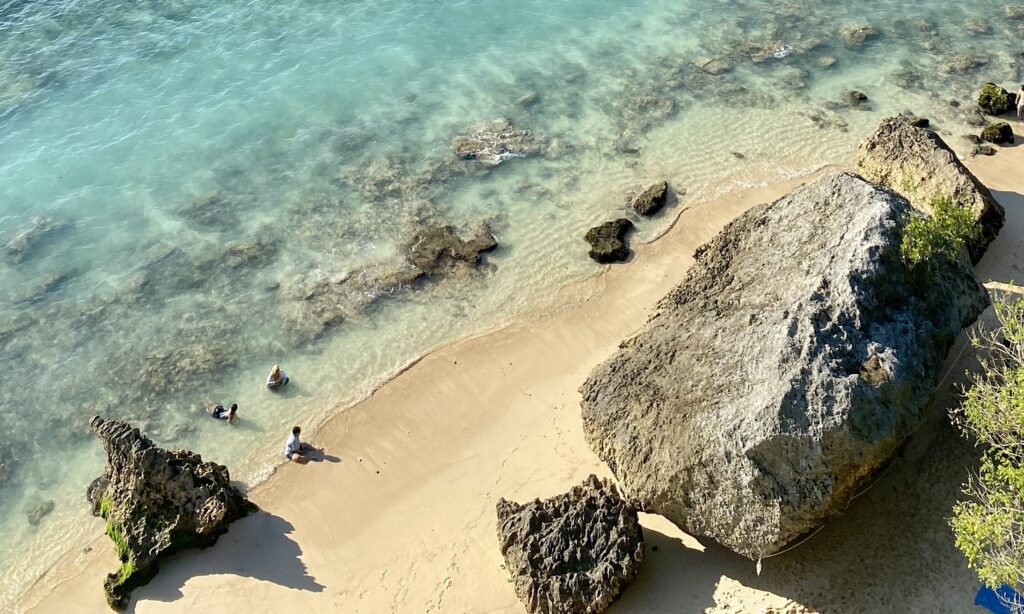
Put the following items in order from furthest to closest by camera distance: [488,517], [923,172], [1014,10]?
1. [1014,10]
2. [923,172]
3. [488,517]

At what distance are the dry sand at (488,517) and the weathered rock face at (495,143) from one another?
8078mm

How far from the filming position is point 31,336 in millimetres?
25469

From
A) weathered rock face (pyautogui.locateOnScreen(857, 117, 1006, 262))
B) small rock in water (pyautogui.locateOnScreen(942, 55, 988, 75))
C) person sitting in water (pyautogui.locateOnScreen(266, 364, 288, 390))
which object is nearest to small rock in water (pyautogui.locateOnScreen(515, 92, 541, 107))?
weathered rock face (pyautogui.locateOnScreen(857, 117, 1006, 262))

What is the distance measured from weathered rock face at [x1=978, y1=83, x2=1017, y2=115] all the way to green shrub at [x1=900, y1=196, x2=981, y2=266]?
16.8 m

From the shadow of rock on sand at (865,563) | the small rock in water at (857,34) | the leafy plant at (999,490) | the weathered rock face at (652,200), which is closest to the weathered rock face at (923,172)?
the weathered rock face at (652,200)

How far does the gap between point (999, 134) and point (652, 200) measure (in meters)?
14.0

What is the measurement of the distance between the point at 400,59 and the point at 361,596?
87.3 ft

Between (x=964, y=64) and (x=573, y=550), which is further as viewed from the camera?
(x=964, y=64)

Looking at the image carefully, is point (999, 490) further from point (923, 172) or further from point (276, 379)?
point (276, 379)

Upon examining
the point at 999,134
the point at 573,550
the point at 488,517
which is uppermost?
the point at 999,134

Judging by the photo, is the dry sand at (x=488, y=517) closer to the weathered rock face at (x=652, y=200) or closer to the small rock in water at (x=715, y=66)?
the weathered rock face at (x=652, y=200)

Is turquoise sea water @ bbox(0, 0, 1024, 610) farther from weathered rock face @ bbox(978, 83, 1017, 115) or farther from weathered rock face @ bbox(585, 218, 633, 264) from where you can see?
weathered rock face @ bbox(978, 83, 1017, 115)

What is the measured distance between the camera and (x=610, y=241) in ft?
86.2

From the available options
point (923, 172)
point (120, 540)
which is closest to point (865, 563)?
point (923, 172)
